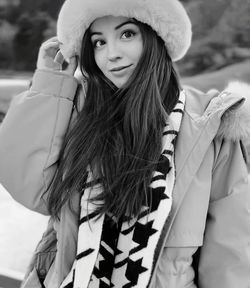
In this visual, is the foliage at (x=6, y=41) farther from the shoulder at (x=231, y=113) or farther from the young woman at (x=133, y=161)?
the shoulder at (x=231, y=113)

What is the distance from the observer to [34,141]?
3.56ft

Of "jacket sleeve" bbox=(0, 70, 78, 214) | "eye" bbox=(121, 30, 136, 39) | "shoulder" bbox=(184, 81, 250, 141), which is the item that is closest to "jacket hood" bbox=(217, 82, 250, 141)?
"shoulder" bbox=(184, 81, 250, 141)

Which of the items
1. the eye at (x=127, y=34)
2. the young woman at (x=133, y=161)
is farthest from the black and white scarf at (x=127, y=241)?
the eye at (x=127, y=34)

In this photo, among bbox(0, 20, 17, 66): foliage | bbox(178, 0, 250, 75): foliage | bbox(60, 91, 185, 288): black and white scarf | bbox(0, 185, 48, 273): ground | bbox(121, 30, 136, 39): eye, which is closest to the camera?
bbox(60, 91, 185, 288): black and white scarf

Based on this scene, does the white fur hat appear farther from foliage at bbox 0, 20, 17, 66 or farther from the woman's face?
foliage at bbox 0, 20, 17, 66

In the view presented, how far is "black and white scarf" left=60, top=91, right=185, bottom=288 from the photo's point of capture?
37.6 inches

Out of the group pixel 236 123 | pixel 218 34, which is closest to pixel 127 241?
pixel 236 123

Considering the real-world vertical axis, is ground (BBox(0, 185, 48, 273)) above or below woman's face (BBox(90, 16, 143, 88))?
below

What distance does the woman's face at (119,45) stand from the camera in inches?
41.2

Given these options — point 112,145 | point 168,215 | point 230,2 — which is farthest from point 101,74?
point 230,2

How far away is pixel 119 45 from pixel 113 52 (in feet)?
0.09

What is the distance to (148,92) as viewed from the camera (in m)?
1.06

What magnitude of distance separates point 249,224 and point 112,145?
446 millimetres

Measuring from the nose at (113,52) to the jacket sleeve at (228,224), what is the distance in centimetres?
37
